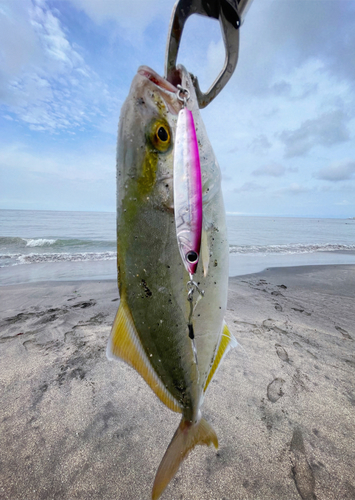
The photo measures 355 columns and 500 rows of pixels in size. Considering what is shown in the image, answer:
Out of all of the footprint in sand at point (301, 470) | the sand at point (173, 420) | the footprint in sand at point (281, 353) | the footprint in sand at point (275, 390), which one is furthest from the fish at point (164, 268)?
the footprint in sand at point (281, 353)

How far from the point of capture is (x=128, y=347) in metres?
1.33

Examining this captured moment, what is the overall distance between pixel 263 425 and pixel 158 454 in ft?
2.99

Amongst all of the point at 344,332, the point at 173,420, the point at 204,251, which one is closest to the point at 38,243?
the point at 173,420

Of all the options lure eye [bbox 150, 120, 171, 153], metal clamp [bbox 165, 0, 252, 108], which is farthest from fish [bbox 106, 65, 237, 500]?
metal clamp [bbox 165, 0, 252, 108]

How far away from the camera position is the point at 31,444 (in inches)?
77.2

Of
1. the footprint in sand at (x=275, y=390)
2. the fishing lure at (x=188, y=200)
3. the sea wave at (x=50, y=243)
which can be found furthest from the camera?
the sea wave at (x=50, y=243)

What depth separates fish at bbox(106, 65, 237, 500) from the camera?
3.54ft

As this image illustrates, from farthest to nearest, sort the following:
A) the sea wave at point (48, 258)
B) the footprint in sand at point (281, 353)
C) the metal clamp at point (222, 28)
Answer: the sea wave at point (48, 258) < the footprint in sand at point (281, 353) < the metal clamp at point (222, 28)

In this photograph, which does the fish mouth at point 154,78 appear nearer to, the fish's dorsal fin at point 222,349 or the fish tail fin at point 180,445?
the fish's dorsal fin at point 222,349

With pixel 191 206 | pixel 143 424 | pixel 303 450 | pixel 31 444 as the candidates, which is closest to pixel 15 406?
pixel 31 444

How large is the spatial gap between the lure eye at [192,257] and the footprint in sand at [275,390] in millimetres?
2238

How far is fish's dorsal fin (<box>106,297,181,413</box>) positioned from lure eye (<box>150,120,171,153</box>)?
0.74m

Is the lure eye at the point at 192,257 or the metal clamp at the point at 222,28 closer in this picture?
the lure eye at the point at 192,257

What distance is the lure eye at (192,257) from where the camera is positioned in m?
0.86
